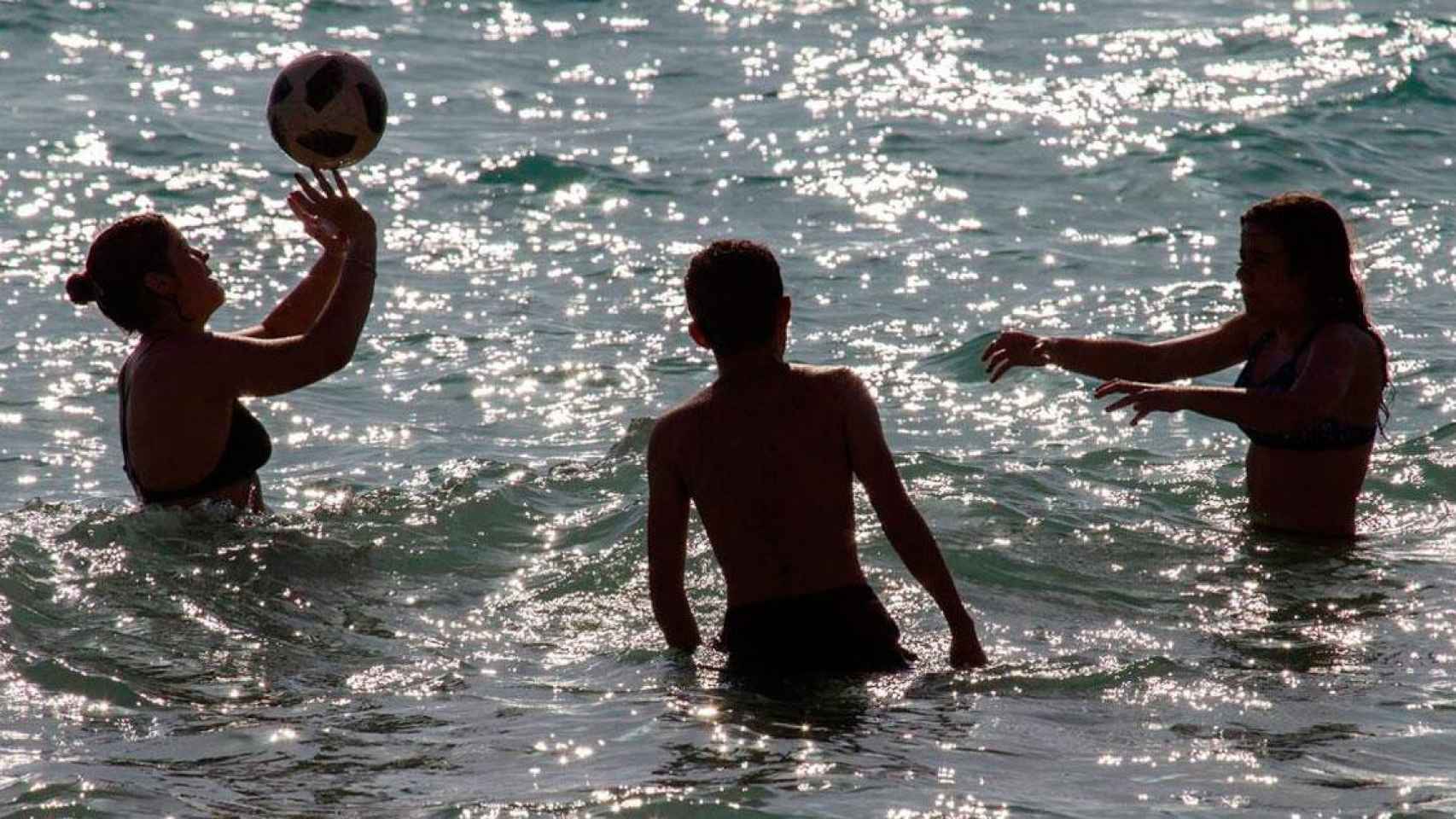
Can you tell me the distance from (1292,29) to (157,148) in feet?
40.2

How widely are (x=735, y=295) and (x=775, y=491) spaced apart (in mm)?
583

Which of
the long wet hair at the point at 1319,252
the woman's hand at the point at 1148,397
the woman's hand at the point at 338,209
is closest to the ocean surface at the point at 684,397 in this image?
the woman's hand at the point at 1148,397

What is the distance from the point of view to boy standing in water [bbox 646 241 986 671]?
591cm

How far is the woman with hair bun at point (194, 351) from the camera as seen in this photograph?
7.41 m

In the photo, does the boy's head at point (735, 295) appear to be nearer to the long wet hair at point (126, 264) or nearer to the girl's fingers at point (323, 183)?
the girl's fingers at point (323, 183)

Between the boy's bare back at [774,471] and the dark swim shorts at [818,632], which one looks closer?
the boy's bare back at [774,471]

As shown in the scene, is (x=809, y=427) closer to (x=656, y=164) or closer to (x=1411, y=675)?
(x=1411, y=675)

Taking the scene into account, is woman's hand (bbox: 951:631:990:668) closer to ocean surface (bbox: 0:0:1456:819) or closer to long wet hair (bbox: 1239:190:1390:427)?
ocean surface (bbox: 0:0:1456:819)

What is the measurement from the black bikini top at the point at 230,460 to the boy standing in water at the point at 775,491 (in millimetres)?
2320

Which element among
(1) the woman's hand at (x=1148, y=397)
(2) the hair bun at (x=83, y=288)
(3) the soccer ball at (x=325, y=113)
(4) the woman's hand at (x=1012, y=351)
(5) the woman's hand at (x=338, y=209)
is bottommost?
(1) the woman's hand at (x=1148, y=397)

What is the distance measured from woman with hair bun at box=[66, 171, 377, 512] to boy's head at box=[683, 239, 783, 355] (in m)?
1.90

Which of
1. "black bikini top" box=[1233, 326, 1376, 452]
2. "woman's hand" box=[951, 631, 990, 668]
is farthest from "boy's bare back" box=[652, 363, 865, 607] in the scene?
"black bikini top" box=[1233, 326, 1376, 452]

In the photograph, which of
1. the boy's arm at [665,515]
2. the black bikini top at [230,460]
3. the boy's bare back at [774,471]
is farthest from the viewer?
the black bikini top at [230,460]

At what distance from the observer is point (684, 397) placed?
11.5 metres
